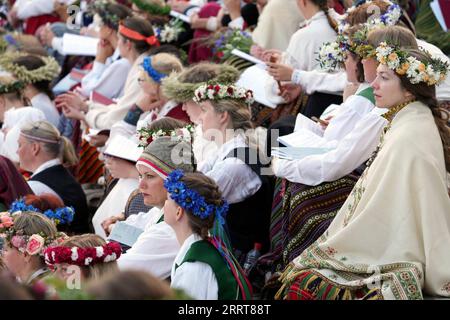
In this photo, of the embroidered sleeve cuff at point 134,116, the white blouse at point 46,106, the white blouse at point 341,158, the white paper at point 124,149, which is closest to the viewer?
the white blouse at point 341,158

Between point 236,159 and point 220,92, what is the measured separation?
47cm

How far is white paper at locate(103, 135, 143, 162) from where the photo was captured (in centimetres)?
756

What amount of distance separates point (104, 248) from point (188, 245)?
432mm

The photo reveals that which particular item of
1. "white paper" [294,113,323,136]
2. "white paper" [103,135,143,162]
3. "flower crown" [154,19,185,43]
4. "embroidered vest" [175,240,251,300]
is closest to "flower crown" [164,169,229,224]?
"embroidered vest" [175,240,251,300]

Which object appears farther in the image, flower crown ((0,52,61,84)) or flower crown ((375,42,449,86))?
flower crown ((0,52,61,84))

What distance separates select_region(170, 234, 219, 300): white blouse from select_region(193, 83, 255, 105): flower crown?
198 cm

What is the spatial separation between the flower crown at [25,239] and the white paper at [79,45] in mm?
5185

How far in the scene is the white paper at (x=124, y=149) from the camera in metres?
7.56

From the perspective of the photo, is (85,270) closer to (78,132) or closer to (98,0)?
(78,132)

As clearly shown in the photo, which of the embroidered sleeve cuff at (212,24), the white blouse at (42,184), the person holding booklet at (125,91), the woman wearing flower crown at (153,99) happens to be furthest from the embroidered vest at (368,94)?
the embroidered sleeve cuff at (212,24)

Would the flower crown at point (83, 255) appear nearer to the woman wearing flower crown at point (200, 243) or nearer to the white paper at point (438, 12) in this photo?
the woman wearing flower crown at point (200, 243)

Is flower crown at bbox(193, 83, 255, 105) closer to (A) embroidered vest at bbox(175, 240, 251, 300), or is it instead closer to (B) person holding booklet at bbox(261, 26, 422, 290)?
(B) person holding booklet at bbox(261, 26, 422, 290)

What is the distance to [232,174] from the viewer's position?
6.71m
